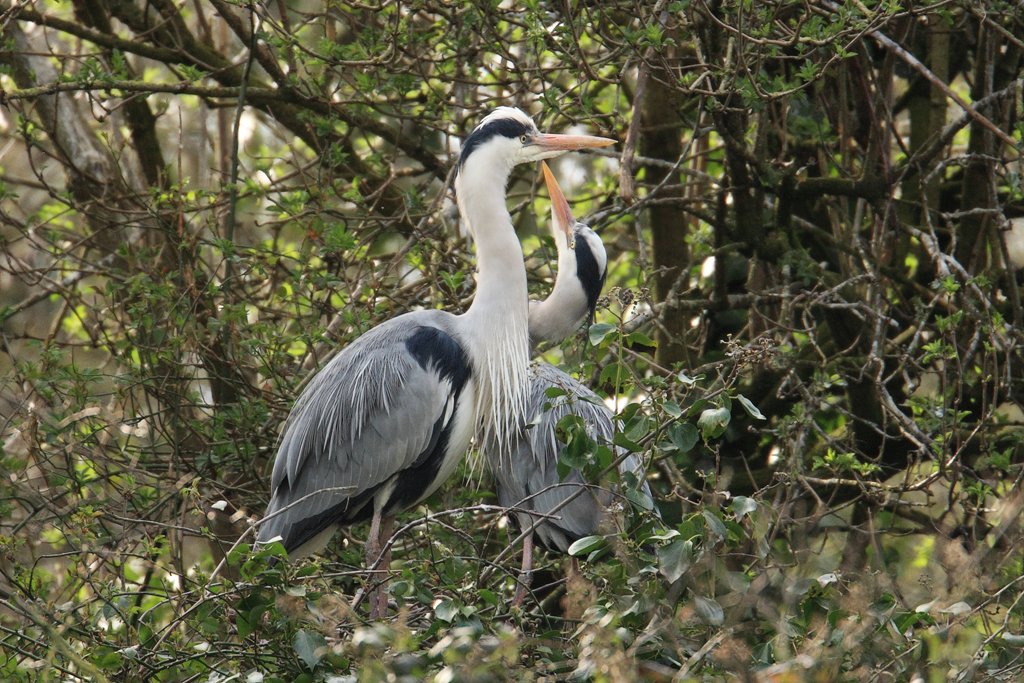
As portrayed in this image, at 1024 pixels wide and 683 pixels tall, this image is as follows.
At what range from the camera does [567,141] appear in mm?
4875

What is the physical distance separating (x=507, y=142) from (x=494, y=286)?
569 mm

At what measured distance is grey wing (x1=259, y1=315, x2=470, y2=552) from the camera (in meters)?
4.63

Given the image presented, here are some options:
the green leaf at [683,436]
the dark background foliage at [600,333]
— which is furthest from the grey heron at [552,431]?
the green leaf at [683,436]

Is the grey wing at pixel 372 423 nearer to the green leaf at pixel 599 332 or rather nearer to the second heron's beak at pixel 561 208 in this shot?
the second heron's beak at pixel 561 208

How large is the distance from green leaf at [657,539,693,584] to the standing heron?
6.38 ft

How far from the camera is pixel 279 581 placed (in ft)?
9.61

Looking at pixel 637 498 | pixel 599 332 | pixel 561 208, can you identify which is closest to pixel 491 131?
pixel 561 208

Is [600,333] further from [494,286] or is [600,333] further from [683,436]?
[494,286]

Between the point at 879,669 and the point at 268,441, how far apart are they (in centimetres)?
292

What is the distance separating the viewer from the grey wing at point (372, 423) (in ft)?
15.2

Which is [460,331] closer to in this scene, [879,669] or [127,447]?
[127,447]

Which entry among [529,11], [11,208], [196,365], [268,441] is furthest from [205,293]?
[11,208]

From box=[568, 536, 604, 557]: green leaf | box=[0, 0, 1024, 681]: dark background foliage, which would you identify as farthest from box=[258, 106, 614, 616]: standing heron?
box=[568, 536, 604, 557]: green leaf

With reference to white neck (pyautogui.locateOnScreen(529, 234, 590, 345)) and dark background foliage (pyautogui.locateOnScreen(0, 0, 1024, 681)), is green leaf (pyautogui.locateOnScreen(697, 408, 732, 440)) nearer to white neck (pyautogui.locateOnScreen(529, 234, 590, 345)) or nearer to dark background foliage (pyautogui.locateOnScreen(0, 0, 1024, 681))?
dark background foliage (pyautogui.locateOnScreen(0, 0, 1024, 681))
